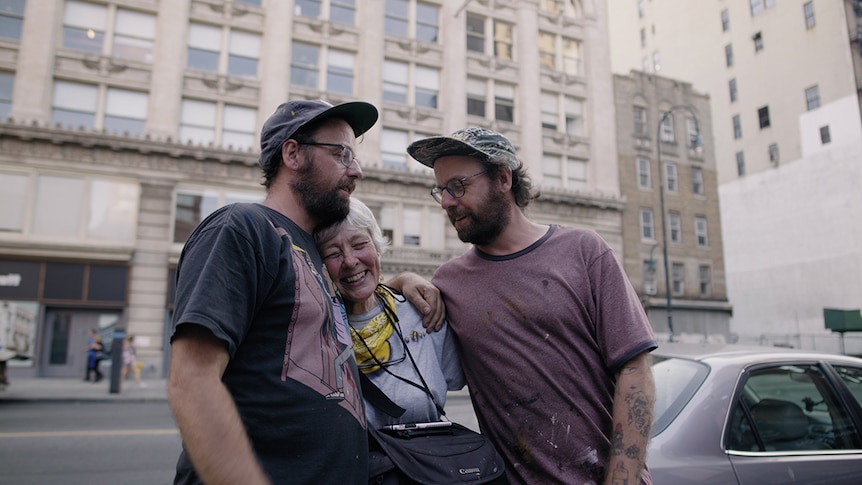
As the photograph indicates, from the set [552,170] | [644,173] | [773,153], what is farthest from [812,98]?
[552,170]

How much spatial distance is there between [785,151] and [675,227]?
13.2 meters

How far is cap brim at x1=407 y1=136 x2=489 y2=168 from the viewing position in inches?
97.3

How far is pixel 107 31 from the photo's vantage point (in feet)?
69.2

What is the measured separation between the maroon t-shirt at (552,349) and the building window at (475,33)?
27700 mm

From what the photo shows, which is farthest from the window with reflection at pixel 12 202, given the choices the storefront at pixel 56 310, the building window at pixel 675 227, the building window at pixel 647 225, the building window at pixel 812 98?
the building window at pixel 812 98

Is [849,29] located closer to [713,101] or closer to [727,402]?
[713,101]

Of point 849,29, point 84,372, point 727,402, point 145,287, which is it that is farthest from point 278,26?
point 849,29

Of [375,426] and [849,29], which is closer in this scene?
[375,426]

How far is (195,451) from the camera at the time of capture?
133 cm

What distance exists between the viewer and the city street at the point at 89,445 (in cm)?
593

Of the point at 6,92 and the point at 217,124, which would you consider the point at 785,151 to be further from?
the point at 6,92

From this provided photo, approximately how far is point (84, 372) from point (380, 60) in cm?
1824

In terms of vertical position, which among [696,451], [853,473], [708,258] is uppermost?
[708,258]

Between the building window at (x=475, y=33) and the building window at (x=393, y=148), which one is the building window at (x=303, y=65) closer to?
the building window at (x=393, y=148)
